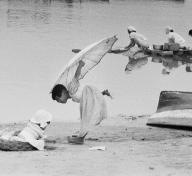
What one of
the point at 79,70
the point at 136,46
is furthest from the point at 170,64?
the point at 79,70

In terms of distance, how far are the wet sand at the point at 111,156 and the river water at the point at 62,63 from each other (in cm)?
284

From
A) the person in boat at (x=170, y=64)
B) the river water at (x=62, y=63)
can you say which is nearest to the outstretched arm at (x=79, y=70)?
the river water at (x=62, y=63)

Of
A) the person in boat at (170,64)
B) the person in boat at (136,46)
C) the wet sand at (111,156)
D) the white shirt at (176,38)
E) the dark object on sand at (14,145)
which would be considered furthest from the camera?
the person in boat at (170,64)

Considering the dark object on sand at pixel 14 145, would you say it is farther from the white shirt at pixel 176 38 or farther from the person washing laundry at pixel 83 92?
the white shirt at pixel 176 38

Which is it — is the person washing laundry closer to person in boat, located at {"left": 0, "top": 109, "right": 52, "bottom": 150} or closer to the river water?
person in boat, located at {"left": 0, "top": 109, "right": 52, "bottom": 150}

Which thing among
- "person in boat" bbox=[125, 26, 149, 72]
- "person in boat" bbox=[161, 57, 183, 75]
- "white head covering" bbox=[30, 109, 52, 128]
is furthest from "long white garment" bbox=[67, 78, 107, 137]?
"person in boat" bbox=[161, 57, 183, 75]

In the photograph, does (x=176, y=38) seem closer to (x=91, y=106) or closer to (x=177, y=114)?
(x=177, y=114)

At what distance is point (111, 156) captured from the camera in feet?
24.1

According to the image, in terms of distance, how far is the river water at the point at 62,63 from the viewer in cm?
1412

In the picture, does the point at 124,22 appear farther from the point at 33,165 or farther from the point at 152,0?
the point at 33,165

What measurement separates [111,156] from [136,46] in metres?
16.1

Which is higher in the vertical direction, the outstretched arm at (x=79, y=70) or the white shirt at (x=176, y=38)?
the outstretched arm at (x=79, y=70)

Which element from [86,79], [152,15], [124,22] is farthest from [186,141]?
[152,15]

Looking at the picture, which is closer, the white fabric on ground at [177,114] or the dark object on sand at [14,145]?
the dark object on sand at [14,145]
